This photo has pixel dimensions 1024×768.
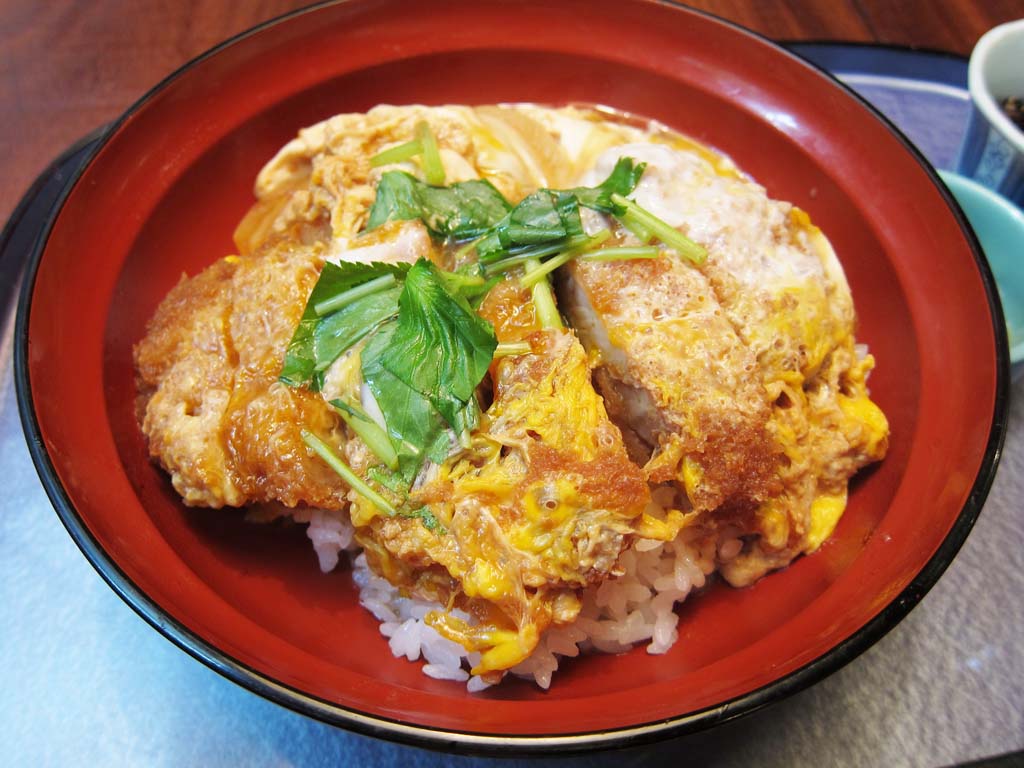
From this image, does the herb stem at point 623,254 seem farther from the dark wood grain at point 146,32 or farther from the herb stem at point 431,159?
the dark wood grain at point 146,32

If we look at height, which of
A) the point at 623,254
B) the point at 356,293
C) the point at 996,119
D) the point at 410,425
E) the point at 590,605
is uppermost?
the point at 996,119

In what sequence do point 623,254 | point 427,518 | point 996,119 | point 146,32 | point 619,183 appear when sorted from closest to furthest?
point 427,518, point 623,254, point 619,183, point 996,119, point 146,32

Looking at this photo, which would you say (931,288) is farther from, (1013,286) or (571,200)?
(571,200)

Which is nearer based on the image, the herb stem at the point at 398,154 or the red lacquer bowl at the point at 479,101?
the red lacquer bowl at the point at 479,101

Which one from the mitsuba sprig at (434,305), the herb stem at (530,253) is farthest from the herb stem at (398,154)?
the herb stem at (530,253)

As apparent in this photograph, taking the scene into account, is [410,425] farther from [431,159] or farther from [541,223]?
[431,159]

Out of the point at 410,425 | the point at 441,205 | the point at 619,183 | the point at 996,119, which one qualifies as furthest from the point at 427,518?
the point at 996,119
